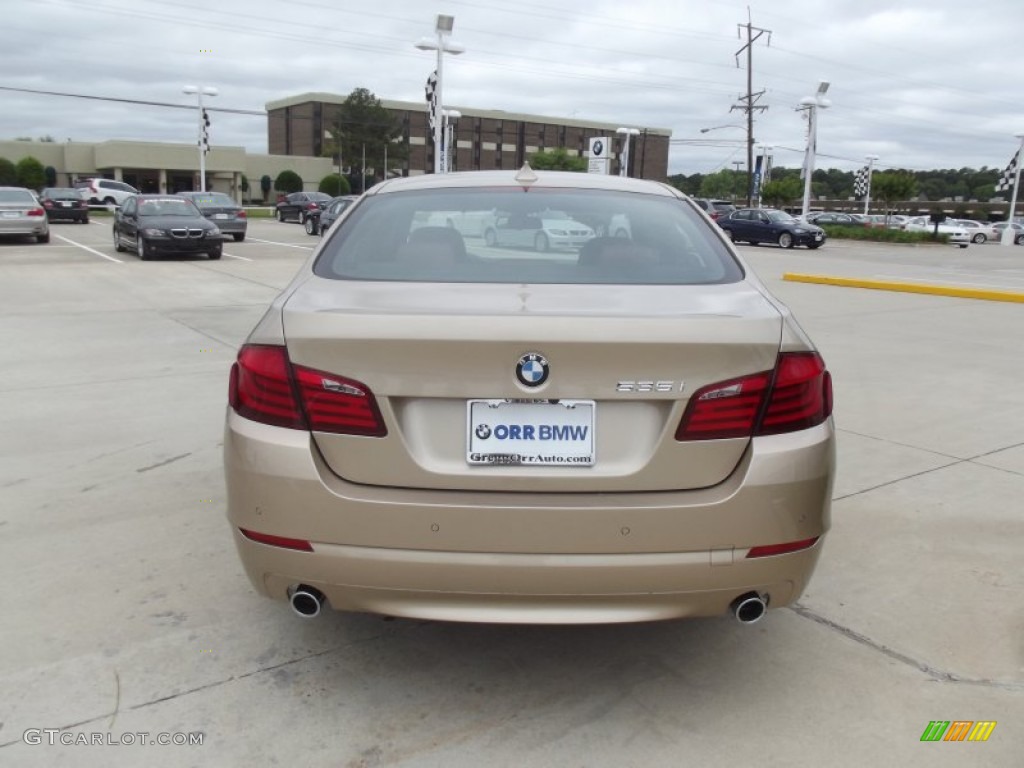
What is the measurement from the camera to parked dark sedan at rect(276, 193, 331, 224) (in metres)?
41.5

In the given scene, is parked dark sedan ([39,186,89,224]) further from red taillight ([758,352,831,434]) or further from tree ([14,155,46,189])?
red taillight ([758,352,831,434])

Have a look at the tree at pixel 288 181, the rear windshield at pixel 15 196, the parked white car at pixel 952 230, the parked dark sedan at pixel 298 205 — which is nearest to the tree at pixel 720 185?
the tree at pixel 288 181

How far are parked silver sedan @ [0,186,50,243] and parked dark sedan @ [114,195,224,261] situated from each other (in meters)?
3.52

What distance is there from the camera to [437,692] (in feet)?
9.67

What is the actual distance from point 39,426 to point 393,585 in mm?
4582

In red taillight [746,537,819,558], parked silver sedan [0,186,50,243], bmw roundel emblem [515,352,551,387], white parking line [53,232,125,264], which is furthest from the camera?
parked silver sedan [0,186,50,243]

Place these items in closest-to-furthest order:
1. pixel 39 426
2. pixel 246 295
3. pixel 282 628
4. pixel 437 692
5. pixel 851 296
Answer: pixel 437 692 → pixel 282 628 → pixel 39 426 → pixel 246 295 → pixel 851 296

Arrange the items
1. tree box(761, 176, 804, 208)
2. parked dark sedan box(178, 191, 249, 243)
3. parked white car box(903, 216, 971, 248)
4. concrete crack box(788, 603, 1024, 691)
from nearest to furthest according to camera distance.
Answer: concrete crack box(788, 603, 1024, 691), parked dark sedan box(178, 191, 249, 243), parked white car box(903, 216, 971, 248), tree box(761, 176, 804, 208)

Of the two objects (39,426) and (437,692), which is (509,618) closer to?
(437,692)

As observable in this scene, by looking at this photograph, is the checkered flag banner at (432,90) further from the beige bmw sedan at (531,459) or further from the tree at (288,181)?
the tree at (288,181)

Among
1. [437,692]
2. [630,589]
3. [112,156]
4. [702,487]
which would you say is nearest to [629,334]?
[702,487]

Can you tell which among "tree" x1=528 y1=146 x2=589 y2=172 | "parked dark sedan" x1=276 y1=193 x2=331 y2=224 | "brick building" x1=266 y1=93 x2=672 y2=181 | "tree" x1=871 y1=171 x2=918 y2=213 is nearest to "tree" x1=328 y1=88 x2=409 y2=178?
"brick building" x1=266 y1=93 x2=672 y2=181

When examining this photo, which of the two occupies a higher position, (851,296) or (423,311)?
(423,311)

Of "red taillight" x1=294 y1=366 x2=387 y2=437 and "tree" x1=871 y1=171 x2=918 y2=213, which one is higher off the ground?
"tree" x1=871 y1=171 x2=918 y2=213
